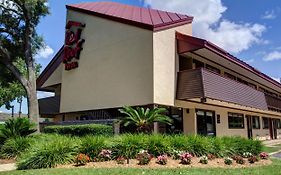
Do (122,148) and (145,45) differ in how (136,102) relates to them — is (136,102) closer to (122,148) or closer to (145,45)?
(145,45)

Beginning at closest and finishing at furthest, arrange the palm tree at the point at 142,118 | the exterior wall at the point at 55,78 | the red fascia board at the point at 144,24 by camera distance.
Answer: the palm tree at the point at 142,118 → the red fascia board at the point at 144,24 → the exterior wall at the point at 55,78

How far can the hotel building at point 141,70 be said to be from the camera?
59.2 feet

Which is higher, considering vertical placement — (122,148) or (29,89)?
(29,89)

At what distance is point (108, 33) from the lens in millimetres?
20500

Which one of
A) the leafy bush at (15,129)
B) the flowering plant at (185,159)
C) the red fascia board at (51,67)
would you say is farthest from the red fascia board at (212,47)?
the red fascia board at (51,67)

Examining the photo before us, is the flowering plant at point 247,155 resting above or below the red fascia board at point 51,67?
below

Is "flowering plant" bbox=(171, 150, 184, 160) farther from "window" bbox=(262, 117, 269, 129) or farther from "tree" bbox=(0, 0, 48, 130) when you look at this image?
"window" bbox=(262, 117, 269, 129)

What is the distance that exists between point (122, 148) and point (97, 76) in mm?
9777

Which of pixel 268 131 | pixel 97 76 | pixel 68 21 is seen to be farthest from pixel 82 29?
pixel 268 131

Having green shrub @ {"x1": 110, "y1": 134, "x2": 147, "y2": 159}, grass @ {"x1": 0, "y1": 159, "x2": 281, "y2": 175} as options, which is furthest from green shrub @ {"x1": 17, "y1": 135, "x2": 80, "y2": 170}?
green shrub @ {"x1": 110, "y1": 134, "x2": 147, "y2": 159}

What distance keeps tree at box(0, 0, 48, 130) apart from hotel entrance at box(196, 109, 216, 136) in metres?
11.4

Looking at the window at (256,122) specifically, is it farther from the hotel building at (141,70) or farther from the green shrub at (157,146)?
the green shrub at (157,146)

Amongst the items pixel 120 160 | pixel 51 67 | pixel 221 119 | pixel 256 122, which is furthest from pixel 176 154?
pixel 256 122

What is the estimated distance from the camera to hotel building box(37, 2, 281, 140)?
18.0 metres
